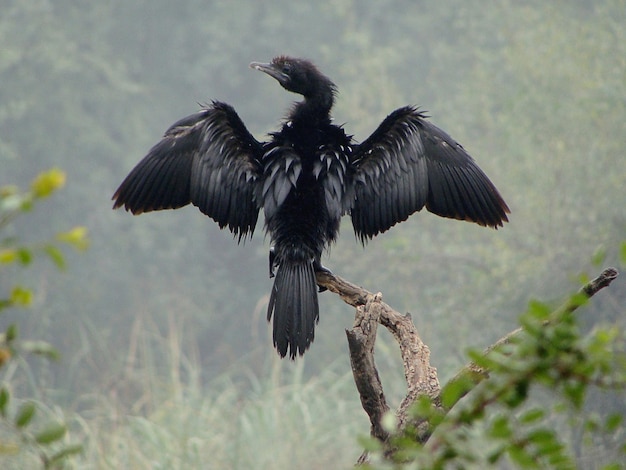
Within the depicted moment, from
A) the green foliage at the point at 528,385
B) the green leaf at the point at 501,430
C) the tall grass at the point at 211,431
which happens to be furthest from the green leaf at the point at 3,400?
the tall grass at the point at 211,431

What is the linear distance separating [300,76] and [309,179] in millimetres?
611

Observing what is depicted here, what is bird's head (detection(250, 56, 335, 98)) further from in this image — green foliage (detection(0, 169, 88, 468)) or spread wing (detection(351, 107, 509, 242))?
green foliage (detection(0, 169, 88, 468))

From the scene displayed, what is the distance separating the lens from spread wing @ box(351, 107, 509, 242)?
12.7 feet

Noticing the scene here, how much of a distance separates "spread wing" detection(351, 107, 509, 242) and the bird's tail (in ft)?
1.53

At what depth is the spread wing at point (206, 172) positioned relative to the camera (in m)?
3.91

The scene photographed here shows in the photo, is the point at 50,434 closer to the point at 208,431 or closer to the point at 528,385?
the point at 528,385

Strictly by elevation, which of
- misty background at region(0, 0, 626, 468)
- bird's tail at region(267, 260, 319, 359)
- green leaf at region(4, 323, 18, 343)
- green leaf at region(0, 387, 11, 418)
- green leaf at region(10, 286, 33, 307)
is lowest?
green leaf at region(0, 387, 11, 418)

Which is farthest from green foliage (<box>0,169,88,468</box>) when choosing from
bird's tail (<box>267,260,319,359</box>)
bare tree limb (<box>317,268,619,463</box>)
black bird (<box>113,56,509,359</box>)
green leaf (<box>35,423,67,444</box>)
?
black bird (<box>113,56,509,359</box>)

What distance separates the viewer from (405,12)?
19375 mm

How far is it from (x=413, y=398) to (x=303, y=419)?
4264mm

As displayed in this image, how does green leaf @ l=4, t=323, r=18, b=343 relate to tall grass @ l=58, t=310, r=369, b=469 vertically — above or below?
below

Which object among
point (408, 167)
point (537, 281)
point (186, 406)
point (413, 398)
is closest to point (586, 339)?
point (413, 398)

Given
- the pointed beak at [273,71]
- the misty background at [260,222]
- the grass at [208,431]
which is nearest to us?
the pointed beak at [273,71]

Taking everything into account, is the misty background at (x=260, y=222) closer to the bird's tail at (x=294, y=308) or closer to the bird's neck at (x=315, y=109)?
the bird's neck at (x=315, y=109)
